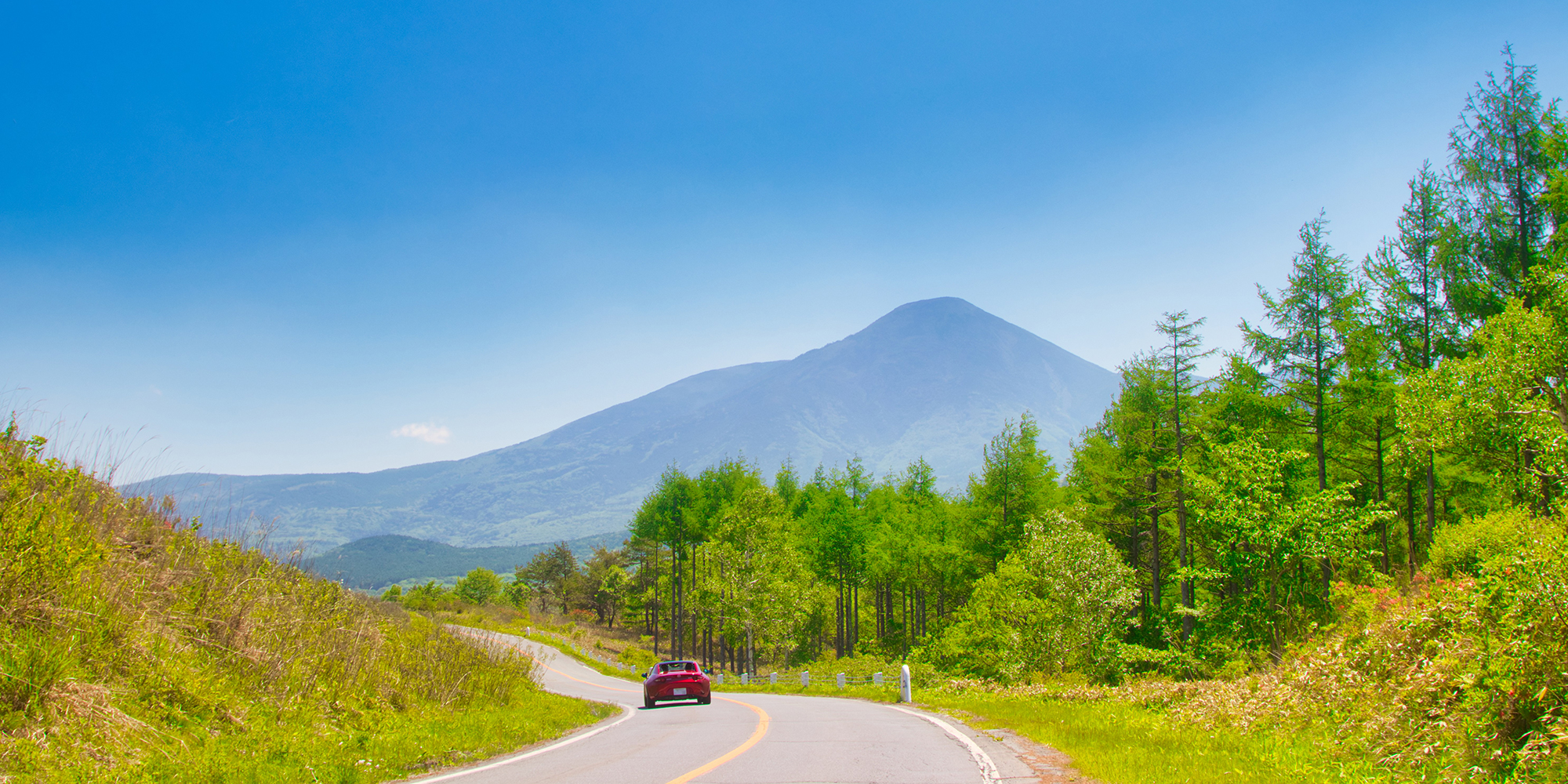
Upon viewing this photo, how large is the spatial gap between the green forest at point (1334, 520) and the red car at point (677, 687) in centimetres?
1197

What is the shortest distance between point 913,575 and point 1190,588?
16093 mm

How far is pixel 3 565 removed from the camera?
7.25 metres

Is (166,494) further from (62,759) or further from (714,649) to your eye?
→ (714,649)

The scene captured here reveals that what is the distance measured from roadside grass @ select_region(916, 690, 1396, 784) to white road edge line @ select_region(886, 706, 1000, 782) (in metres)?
0.79

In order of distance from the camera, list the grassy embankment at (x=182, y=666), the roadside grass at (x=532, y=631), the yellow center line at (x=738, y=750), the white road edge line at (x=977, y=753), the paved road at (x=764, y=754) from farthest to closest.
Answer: the roadside grass at (x=532, y=631) < the white road edge line at (x=977, y=753) < the paved road at (x=764, y=754) < the yellow center line at (x=738, y=750) < the grassy embankment at (x=182, y=666)

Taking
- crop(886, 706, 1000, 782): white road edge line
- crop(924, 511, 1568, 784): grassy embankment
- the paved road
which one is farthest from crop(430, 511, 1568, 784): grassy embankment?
the paved road

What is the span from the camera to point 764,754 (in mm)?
9703

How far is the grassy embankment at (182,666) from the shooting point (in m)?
6.87

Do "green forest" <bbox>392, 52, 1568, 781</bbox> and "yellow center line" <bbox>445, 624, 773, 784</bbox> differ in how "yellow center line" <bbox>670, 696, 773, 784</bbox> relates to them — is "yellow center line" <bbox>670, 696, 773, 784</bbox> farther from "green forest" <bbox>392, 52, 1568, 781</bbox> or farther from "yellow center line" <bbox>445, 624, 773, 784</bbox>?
"green forest" <bbox>392, 52, 1568, 781</bbox>

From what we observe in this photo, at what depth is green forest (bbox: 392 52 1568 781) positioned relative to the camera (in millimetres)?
8195

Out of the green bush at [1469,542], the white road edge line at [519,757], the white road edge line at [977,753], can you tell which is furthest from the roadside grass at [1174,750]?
the green bush at [1469,542]

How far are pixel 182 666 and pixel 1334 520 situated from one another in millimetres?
28403

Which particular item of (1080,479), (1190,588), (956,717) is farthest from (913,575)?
(956,717)

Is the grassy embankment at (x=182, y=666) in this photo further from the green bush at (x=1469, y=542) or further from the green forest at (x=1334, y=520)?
the green bush at (x=1469, y=542)
